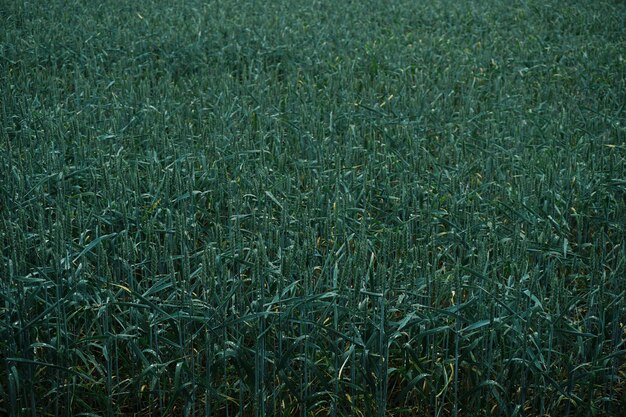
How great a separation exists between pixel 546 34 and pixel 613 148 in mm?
4295

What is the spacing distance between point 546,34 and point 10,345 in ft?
24.5

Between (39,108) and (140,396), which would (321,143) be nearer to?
(39,108)

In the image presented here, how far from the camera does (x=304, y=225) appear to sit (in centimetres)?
295

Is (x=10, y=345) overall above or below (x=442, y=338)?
above

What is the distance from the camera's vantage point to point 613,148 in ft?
15.1

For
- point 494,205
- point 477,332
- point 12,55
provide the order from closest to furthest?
point 477,332 < point 494,205 < point 12,55

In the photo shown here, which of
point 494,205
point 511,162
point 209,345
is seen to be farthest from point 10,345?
point 511,162

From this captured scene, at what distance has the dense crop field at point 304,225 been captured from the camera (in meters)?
2.48

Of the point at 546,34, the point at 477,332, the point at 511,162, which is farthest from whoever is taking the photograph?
the point at 546,34

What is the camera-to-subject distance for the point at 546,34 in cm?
852

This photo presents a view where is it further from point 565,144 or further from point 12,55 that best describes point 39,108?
point 565,144

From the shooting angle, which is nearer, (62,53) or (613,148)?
(613,148)

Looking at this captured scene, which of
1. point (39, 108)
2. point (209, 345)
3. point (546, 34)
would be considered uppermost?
point (209, 345)

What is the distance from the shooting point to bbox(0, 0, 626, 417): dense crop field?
97.7 inches
